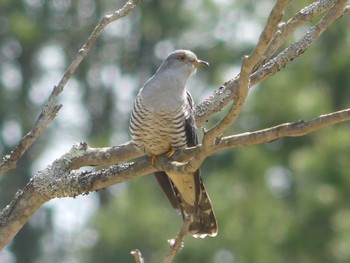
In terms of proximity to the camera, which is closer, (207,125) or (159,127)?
(159,127)

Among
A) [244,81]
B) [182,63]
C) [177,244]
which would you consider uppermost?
[182,63]

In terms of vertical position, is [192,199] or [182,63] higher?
[182,63]

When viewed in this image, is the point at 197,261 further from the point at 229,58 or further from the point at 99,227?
the point at 229,58

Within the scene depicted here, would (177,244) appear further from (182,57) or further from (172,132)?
(182,57)

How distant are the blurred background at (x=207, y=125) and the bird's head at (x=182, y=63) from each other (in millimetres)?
3540

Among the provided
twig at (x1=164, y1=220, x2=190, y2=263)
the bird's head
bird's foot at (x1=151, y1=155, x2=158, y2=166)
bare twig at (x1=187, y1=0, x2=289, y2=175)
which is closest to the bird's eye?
the bird's head

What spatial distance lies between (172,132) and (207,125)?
7.65 metres

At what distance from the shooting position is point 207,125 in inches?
501

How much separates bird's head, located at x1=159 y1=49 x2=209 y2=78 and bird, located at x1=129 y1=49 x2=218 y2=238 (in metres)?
0.07

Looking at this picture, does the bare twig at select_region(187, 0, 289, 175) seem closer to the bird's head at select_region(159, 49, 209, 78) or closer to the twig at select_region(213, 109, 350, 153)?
the twig at select_region(213, 109, 350, 153)

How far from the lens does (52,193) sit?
13.2 feet

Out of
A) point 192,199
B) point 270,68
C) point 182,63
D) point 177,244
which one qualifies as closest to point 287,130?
point 177,244

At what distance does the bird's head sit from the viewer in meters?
5.71

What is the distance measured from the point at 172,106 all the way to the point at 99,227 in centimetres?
718
